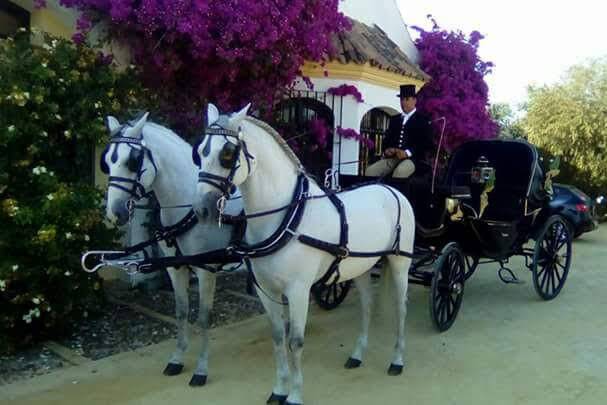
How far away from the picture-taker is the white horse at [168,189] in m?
3.99

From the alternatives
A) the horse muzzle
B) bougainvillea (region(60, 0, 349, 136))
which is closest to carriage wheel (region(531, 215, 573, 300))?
bougainvillea (region(60, 0, 349, 136))

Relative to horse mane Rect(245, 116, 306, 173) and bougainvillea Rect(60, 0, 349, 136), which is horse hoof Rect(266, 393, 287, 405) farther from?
bougainvillea Rect(60, 0, 349, 136)

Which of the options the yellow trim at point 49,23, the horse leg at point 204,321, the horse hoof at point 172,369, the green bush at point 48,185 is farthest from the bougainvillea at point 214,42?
the horse hoof at point 172,369

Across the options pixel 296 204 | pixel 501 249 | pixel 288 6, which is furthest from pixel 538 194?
pixel 296 204

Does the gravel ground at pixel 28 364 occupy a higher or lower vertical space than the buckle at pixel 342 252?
lower

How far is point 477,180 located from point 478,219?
19.5 inches

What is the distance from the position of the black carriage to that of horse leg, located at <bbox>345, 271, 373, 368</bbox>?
0.75 metres

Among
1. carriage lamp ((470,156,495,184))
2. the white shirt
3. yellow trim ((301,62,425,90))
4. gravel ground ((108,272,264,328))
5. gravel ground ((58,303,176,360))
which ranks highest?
yellow trim ((301,62,425,90))

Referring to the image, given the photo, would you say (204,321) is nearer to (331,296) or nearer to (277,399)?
(277,399)

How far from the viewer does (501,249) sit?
6.70 m

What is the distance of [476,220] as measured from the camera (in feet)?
21.4

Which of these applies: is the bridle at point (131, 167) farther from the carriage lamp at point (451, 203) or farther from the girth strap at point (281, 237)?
the carriage lamp at point (451, 203)

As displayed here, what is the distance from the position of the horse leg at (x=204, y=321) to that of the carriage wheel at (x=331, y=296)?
2117mm

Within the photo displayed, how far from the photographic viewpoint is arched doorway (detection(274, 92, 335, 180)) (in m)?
8.49
